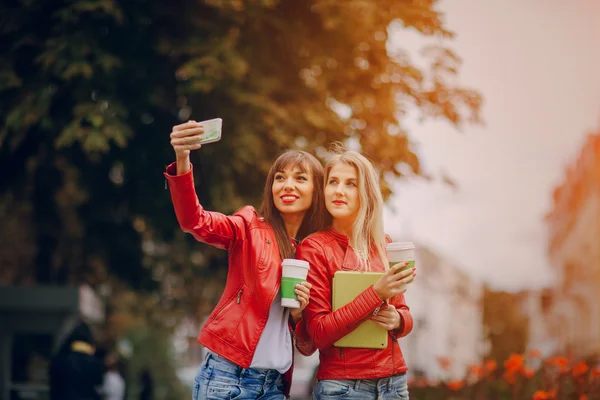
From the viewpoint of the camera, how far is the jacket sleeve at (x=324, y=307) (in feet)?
13.5

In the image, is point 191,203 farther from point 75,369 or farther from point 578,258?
point 578,258

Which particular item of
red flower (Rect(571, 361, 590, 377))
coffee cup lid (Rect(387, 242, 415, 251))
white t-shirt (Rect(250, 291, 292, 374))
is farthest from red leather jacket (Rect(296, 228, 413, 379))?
red flower (Rect(571, 361, 590, 377))

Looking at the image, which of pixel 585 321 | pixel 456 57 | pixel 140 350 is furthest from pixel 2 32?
pixel 585 321

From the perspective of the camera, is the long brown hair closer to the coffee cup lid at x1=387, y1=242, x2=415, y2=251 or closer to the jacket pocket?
the jacket pocket

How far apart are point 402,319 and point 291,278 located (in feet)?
1.89

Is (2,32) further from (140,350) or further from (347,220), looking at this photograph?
(140,350)

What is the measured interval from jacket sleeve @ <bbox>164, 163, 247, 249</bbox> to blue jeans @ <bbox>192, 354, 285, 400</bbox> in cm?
57

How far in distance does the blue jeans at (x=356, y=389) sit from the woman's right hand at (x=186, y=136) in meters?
1.25

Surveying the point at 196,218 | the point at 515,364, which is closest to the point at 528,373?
the point at 515,364

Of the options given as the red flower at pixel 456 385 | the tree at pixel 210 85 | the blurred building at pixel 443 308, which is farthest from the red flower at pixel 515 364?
the blurred building at pixel 443 308

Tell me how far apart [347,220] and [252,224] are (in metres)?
0.47

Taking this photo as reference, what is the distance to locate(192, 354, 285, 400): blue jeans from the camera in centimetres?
429

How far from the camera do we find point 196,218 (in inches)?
171

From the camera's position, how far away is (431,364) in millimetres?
75375
